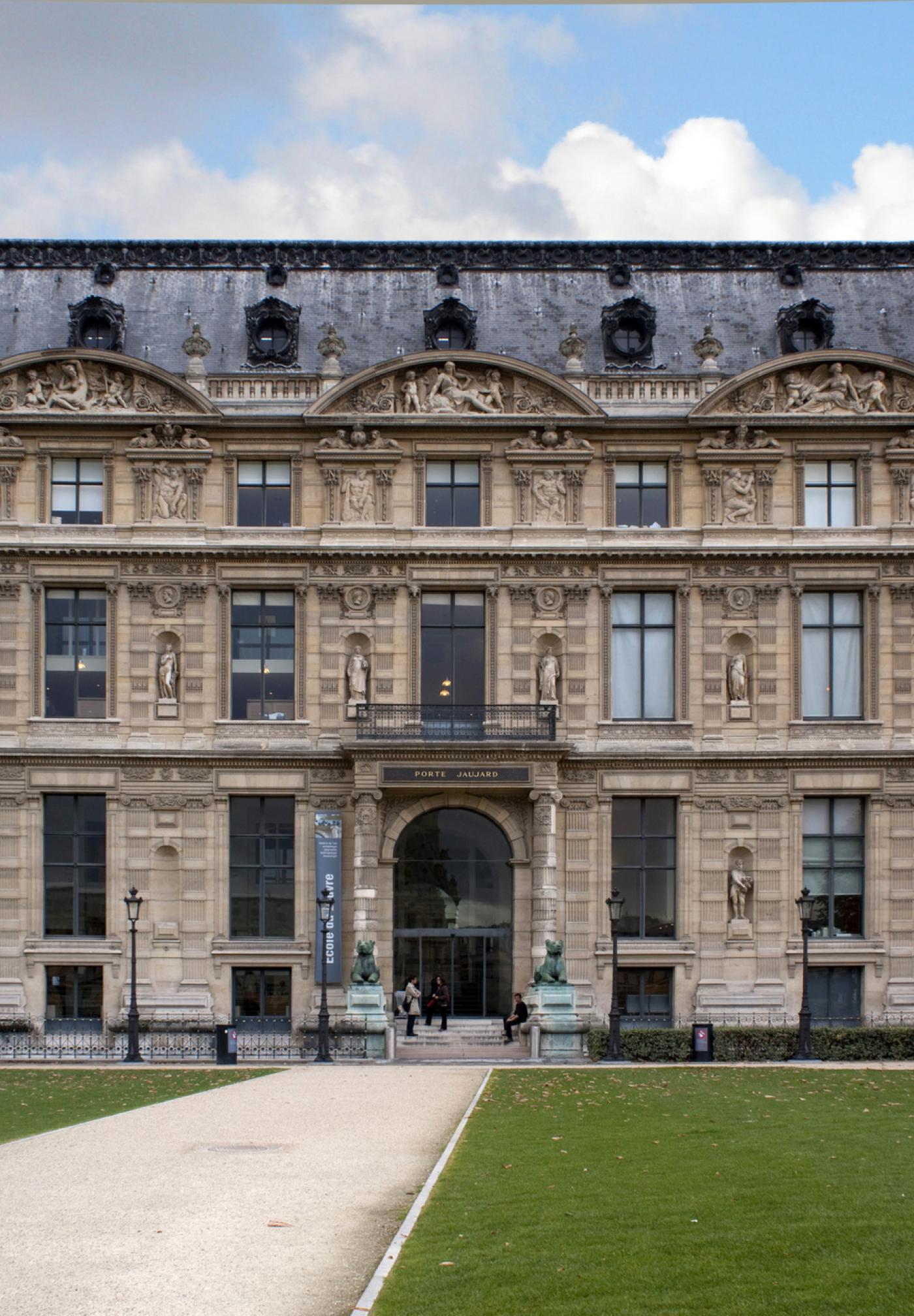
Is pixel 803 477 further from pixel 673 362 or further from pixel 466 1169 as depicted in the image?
pixel 466 1169

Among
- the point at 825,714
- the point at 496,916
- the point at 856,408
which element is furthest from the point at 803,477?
the point at 496,916

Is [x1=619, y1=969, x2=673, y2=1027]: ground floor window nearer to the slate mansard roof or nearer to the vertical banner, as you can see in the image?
the vertical banner

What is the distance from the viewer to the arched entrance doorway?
50.4m

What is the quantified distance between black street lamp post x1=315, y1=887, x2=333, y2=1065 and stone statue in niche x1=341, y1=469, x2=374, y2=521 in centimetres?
1144

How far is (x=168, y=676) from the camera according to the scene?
2008 inches

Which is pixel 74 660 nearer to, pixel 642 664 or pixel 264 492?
pixel 264 492

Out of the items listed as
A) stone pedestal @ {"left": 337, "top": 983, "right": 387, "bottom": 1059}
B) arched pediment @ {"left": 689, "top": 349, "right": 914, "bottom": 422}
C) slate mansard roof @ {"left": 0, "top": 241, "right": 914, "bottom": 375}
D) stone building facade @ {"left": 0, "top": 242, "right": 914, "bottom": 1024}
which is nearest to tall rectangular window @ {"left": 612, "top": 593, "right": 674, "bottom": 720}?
stone building facade @ {"left": 0, "top": 242, "right": 914, "bottom": 1024}

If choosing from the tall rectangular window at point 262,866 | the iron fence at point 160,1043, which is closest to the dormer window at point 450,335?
the tall rectangular window at point 262,866

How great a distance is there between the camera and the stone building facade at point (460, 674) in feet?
165

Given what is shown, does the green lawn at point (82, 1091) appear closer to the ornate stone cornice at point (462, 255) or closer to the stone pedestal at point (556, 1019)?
the stone pedestal at point (556, 1019)

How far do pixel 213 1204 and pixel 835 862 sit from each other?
3459 centimetres

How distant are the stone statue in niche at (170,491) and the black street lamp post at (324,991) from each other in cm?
1251

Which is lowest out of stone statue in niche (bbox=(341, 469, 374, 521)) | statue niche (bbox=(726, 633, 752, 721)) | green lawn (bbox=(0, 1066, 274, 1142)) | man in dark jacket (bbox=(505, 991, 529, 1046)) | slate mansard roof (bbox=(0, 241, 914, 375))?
man in dark jacket (bbox=(505, 991, 529, 1046))

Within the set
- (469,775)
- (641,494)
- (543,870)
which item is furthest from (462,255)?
(543,870)
